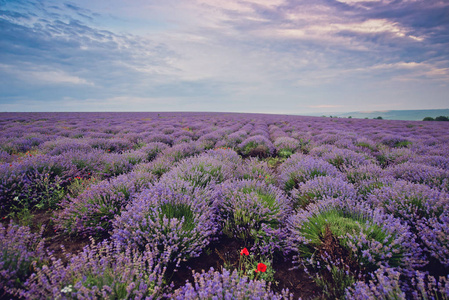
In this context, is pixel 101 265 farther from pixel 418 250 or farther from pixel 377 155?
pixel 377 155

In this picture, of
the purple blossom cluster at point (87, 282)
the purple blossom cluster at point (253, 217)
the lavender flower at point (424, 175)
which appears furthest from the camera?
the lavender flower at point (424, 175)

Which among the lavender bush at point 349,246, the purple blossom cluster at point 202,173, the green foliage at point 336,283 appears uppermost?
the purple blossom cluster at point 202,173

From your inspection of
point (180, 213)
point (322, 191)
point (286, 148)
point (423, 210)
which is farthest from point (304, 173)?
point (286, 148)

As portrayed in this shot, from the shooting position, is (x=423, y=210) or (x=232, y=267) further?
(x=423, y=210)

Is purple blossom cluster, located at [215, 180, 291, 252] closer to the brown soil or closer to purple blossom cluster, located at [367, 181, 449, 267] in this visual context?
the brown soil

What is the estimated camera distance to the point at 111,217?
9.30 feet

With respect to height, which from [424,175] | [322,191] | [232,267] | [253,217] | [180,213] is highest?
[424,175]

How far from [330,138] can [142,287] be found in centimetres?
965

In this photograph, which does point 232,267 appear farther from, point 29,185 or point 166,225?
point 29,185

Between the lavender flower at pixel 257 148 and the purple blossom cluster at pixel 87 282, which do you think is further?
the lavender flower at pixel 257 148

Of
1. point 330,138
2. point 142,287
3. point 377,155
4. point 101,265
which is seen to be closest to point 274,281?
point 142,287

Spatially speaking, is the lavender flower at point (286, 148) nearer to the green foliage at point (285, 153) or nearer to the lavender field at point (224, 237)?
the green foliage at point (285, 153)

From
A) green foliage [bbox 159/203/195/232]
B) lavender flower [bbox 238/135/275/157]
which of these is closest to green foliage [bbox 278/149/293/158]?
lavender flower [bbox 238/135/275/157]

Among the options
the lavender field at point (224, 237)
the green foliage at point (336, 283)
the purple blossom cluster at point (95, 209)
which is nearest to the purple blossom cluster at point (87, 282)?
the lavender field at point (224, 237)
